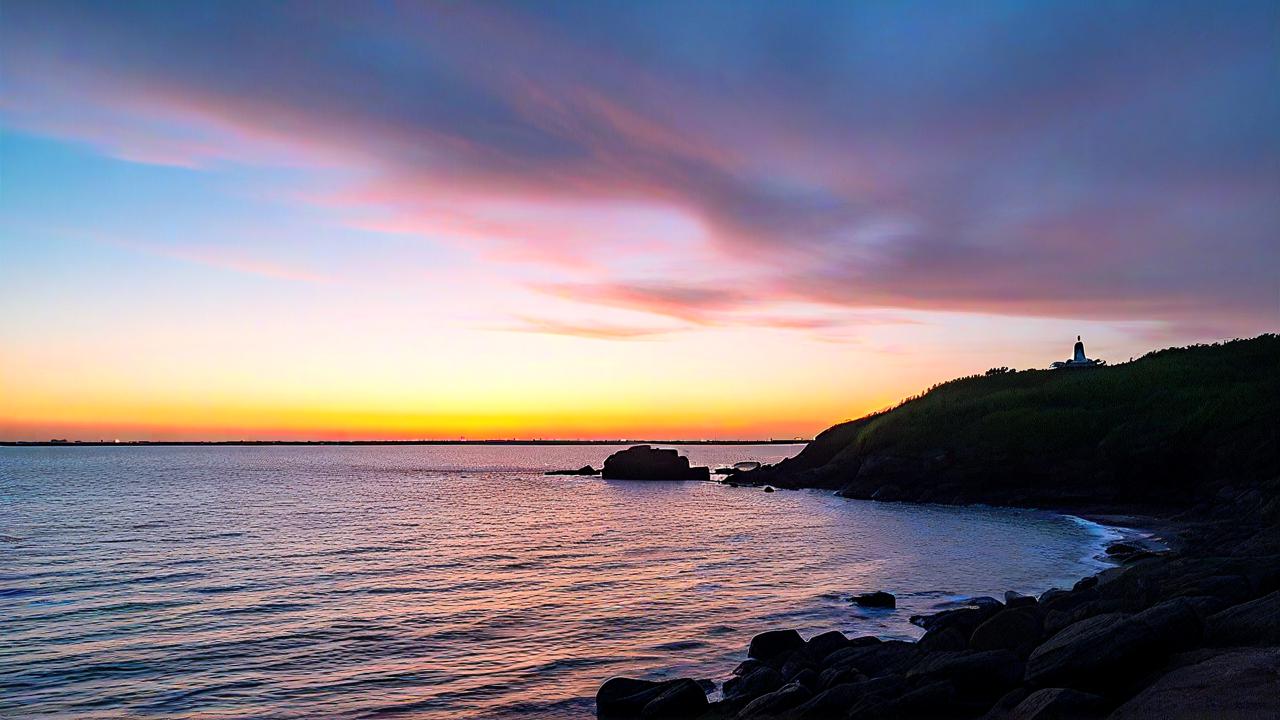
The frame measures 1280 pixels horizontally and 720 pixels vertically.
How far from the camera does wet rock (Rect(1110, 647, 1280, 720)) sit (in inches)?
405

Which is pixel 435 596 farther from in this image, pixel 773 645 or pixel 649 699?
pixel 649 699

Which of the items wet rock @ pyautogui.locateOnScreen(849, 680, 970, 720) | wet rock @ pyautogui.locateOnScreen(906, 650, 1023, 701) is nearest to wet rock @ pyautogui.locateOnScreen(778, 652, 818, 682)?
wet rock @ pyautogui.locateOnScreen(906, 650, 1023, 701)

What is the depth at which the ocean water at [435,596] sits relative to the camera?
19891 millimetres

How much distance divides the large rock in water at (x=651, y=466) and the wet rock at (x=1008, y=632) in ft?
379

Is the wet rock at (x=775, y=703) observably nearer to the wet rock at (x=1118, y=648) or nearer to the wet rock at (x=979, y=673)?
the wet rock at (x=979, y=673)

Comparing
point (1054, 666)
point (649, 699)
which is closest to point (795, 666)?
point (649, 699)

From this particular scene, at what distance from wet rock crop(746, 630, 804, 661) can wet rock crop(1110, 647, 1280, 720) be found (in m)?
10.4

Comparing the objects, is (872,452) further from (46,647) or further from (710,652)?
(46,647)

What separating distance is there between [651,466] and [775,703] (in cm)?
12117

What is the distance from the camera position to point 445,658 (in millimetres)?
22734

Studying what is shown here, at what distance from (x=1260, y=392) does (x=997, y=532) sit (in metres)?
32.9

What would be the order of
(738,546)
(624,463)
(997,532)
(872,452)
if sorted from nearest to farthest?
(738,546)
(997,532)
(872,452)
(624,463)

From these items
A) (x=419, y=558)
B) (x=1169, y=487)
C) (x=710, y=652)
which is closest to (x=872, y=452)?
(x=1169, y=487)

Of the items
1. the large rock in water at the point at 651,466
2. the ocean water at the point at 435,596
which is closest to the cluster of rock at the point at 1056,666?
the ocean water at the point at 435,596
